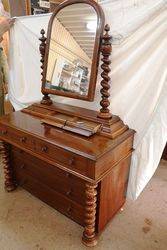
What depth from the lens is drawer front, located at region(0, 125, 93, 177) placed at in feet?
3.74

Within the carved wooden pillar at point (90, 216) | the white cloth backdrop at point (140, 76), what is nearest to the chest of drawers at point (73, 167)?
the carved wooden pillar at point (90, 216)

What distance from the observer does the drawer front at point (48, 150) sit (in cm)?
114

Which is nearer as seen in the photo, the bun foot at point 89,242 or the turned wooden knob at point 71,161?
the turned wooden knob at point 71,161

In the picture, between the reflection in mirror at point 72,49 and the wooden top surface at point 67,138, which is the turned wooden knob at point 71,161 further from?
the reflection in mirror at point 72,49

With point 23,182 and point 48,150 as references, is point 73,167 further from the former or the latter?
point 23,182

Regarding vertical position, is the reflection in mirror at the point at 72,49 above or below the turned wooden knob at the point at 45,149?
above

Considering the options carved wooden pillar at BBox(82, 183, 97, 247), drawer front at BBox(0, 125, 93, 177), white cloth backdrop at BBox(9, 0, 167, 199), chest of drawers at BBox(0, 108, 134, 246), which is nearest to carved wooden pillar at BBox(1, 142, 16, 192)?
chest of drawers at BBox(0, 108, 134, 246)

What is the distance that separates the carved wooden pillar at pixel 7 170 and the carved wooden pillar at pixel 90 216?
2.54 feet

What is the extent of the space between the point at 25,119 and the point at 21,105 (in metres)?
0.66

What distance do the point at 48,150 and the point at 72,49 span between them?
0.72 meters

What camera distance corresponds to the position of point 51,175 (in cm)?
149

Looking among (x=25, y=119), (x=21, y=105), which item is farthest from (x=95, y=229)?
(x=21, y=105)

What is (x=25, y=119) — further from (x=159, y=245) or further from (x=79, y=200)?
(x=159, y=245)

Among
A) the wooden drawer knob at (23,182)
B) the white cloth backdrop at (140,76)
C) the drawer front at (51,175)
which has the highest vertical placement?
the white cloth backdrop at (140,76)
